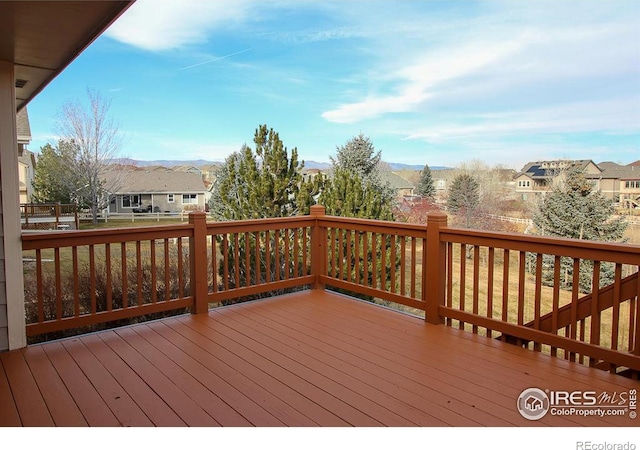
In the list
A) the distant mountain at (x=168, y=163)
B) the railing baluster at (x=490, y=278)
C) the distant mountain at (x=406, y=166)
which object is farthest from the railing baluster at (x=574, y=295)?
the distant mountain at (x=406, y=166)

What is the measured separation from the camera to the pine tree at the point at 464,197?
12117mm

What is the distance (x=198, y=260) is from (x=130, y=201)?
16.6ft

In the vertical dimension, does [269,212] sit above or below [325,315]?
above

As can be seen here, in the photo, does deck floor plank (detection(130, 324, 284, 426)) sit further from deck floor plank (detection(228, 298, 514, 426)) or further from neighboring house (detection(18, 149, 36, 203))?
neighboring house (detection(18, 149, 36, 203))

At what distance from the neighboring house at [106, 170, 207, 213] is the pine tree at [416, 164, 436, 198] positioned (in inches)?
261

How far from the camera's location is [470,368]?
9.46 ft

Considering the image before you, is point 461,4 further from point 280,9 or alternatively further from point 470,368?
point 470,368

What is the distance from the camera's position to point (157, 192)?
9352mm

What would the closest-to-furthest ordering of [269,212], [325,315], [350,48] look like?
1. [325,315]
2. [269,212]
3. [350,48]

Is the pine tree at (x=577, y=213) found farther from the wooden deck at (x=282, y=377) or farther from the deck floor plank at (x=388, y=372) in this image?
the deck floor plank at (x=388, y=372)

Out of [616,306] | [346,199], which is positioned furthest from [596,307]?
[346,199]

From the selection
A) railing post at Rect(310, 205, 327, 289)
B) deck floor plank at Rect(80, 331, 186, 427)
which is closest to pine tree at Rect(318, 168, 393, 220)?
railing post at Rect(310, 205, 327, 289)
